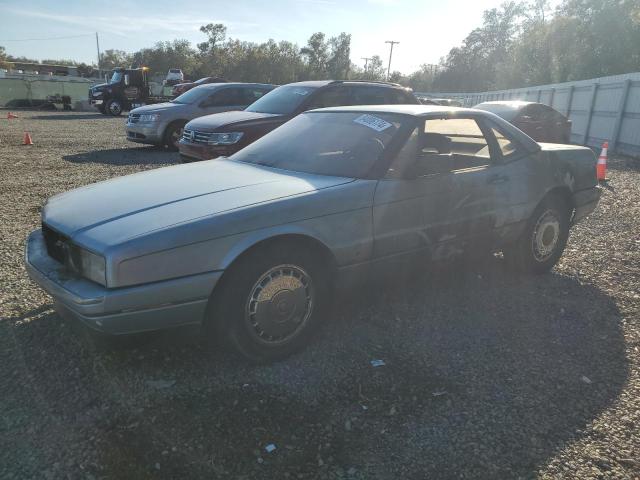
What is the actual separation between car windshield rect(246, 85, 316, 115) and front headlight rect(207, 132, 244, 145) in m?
0.89

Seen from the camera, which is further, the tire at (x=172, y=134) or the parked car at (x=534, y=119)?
the parked car at (x=534, y=119)

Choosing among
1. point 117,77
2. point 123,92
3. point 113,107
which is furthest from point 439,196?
point 117,77

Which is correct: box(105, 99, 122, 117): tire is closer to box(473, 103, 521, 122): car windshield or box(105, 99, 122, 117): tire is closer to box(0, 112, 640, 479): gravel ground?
box(473, 103, 521, 122): car windshield

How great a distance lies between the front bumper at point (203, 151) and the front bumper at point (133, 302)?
5.31m

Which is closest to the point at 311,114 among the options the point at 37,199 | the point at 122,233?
the point at 122,233

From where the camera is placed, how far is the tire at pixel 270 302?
8.94ft

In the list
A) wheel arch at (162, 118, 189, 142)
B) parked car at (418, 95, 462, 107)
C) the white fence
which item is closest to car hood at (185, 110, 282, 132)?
parked car at (418, 95, 462, 107)

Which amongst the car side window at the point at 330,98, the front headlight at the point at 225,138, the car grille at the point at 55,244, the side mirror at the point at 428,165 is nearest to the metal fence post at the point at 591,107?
the car side window at the point at 330,98

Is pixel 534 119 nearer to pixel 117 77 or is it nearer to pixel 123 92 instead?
pixel 123 92

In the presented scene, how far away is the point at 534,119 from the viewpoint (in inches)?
491

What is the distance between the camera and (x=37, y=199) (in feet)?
22.6

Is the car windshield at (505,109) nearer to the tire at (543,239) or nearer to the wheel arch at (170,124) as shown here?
the wheel arch at (170,124)

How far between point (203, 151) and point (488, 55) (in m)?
84.6

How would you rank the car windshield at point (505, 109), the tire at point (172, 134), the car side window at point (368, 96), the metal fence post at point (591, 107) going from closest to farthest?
the car side window at point (368, 96)
the tire at point (172, 134)
the car windshield at point (505, 109)
the metal fence post at point (591, 107)
